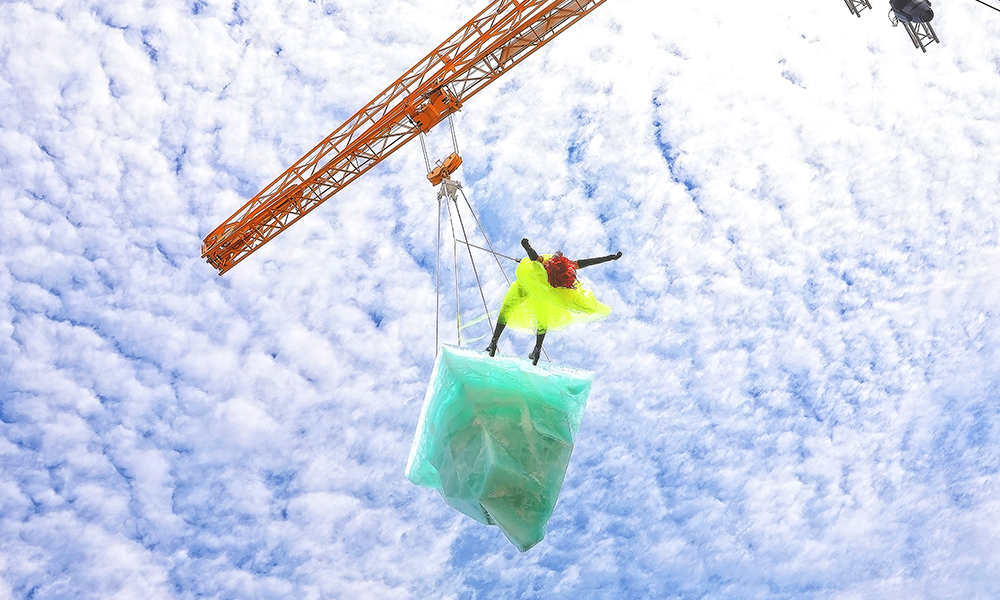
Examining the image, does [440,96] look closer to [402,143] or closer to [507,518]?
[402,143]

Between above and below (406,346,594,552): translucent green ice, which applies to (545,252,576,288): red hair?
above

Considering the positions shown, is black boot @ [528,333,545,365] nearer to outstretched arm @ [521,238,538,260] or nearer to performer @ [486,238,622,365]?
performer @ [486,238,622,365]

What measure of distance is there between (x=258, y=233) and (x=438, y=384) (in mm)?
14057

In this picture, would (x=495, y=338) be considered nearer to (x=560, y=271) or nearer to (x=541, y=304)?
(x=541, y=304)

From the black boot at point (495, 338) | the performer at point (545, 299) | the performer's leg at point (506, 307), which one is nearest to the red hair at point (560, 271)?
the performer at point (545, 299)

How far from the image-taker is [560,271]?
1486cm

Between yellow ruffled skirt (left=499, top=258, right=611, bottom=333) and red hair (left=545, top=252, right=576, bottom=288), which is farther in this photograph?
yellow ruffled skirt (left=499, top=258, right=611, bottom=333)

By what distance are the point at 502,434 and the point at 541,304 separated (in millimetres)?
2810

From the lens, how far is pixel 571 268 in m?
15.0

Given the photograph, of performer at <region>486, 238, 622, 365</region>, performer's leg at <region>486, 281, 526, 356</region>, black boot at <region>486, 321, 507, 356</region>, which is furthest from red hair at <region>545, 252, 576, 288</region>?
black boot at <region>486, 321, 507, 356</region>

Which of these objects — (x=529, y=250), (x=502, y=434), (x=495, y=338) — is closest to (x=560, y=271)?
(x=529, y=250)

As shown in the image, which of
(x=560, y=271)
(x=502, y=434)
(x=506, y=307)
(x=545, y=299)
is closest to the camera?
(x=502, y=434)

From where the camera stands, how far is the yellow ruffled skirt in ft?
49.7

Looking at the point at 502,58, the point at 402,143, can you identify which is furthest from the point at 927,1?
the point at 402,143
